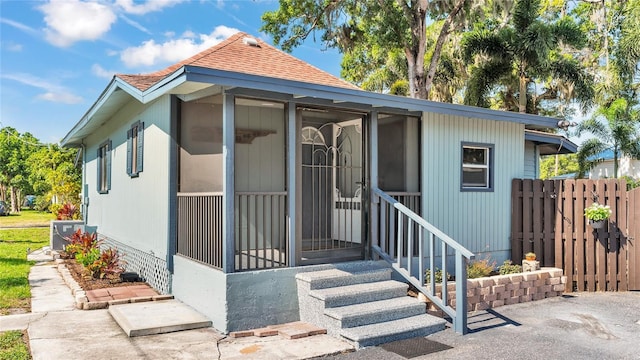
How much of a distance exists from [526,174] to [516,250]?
201 centimetres

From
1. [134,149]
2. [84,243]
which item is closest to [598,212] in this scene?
[134,149]

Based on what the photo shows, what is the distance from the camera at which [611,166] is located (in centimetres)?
3128

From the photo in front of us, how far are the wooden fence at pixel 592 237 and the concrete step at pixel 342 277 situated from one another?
349cm

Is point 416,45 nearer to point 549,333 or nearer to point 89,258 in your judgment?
point 89,258

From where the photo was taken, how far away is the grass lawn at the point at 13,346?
168 inches

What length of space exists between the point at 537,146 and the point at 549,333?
526 centimetres

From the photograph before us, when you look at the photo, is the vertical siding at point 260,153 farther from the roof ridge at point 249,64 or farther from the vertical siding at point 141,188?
the vertical siding at point 141,188

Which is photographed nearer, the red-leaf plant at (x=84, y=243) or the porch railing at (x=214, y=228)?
the porch railing at (x=214, y=228)

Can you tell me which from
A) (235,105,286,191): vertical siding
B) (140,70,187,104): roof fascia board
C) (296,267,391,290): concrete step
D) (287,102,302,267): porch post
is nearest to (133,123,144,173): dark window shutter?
(235,105,286,191): vertical siding

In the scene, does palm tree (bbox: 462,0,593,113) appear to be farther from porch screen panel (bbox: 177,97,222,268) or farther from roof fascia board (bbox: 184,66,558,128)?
porch screen panel (bbox: 177,97,222,268)

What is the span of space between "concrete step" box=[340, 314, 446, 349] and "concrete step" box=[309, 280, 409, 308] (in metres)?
0.40

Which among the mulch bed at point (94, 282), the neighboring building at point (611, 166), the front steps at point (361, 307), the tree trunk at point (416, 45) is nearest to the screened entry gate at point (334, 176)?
the front steps at point (361, 307)

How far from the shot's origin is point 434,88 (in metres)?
23.0

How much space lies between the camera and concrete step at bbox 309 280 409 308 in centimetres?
541
